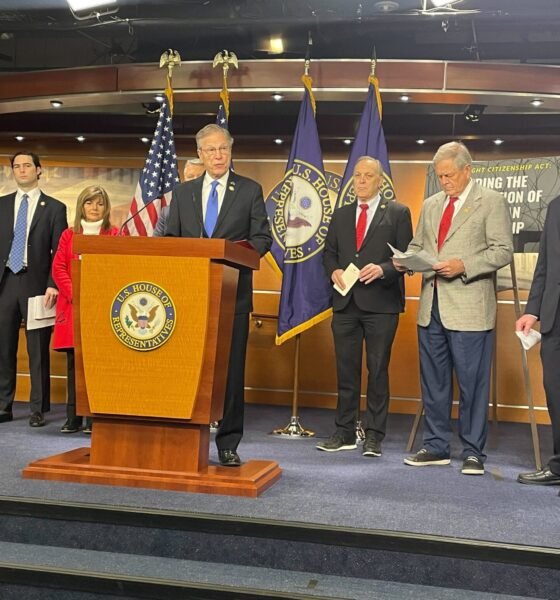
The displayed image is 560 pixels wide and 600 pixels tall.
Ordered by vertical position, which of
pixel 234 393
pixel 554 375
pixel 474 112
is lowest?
pixel 234 393

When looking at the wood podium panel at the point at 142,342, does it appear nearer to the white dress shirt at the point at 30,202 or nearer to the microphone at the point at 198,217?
the microphone at the point at 198,217

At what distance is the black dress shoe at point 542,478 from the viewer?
3.90 metres

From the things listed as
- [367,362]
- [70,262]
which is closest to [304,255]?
[367,362]

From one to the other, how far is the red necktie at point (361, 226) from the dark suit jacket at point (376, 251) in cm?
2

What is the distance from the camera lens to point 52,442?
478 centimetres

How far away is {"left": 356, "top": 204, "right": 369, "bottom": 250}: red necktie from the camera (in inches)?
187

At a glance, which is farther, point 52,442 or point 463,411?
point 52,442

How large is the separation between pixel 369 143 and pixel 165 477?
2.91m

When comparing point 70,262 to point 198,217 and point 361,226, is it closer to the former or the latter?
point 198,217

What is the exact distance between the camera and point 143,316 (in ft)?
11.1

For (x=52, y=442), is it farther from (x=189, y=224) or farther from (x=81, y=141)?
(x=81, y=141)

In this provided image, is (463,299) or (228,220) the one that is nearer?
(228,220)

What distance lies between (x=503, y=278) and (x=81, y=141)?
4142mm

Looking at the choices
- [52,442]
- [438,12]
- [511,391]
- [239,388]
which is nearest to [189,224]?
[239,388]
